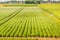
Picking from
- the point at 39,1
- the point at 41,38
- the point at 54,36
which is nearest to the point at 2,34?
the point at 41,38

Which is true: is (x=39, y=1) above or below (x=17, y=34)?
below

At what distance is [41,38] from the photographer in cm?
1185

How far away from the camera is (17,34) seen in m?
12.8

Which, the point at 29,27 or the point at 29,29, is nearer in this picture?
the point at 29,29

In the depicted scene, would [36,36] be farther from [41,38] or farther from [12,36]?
[12,36]

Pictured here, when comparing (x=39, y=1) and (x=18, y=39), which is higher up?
(x=18, y=39)

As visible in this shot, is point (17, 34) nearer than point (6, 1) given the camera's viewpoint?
Yes

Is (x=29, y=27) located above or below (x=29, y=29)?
below

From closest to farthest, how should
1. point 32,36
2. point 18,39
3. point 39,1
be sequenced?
point 18,39 < point 32,36 < point 39,1

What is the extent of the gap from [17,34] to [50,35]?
2333 millimetres

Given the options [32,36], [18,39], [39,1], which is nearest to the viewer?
[18,39]

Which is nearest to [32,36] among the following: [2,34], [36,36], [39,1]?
[36,36]

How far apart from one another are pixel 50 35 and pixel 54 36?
1.05ft

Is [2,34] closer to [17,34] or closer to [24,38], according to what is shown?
[17,34]
